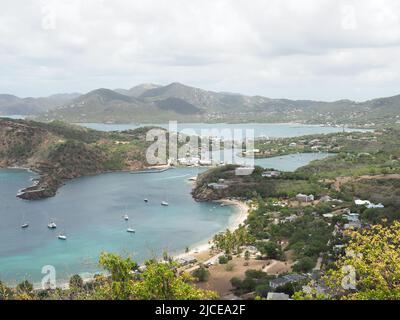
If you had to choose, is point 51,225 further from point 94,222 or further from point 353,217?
point 353,217

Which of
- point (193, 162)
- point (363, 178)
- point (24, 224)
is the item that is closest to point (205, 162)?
point (193, 162)

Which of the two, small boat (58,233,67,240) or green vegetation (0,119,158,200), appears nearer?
small boat (58,233,67,240)

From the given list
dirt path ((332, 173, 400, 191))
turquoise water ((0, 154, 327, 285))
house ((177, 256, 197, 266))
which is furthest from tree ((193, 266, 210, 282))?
dirt path ((332, 173, 400, 191))

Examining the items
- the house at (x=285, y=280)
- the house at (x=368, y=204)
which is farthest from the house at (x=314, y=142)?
the house at (x=285, y=280)

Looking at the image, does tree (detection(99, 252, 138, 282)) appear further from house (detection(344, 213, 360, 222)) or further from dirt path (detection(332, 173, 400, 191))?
dirt path (detection(332, 173, 400, 191))
